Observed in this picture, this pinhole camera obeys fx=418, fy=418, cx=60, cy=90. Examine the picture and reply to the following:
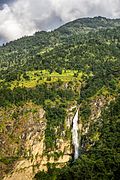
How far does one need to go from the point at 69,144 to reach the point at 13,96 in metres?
26.0

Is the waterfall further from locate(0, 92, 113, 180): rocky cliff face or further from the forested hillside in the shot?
the forested hillside

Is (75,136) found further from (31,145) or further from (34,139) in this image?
(31,145)

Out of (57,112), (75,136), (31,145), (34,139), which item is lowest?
(31,145)

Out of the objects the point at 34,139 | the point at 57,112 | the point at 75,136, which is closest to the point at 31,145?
the point at 34,139

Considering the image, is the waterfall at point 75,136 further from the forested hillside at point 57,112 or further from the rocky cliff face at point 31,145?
the rocky cliff face at point 31,145

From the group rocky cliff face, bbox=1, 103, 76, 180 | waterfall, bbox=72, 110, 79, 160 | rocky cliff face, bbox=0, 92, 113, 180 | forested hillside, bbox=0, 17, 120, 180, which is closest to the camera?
forested hillside, bbox=0, 17, 120, 180

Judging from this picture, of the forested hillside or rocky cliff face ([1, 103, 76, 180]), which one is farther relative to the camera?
rocky cliff face ([1, 103, 76, 180])

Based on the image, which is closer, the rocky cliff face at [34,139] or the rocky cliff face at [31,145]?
the rocky cliff face at [31,145]

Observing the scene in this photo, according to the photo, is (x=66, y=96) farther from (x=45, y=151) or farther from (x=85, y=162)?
(x=85, y=162)

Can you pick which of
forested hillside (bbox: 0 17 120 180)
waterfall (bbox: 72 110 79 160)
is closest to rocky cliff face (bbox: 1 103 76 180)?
forested hillside (bbox: 0 17 120 180)

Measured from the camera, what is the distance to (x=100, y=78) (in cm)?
15650

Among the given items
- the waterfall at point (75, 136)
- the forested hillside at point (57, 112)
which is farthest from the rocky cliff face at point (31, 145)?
the waterfall at point (75, 136)

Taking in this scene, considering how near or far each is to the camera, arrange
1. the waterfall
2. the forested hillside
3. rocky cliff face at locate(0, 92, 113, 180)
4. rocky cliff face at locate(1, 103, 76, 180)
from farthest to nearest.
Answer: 1. the waterfall
2. rocky cliff face at locate(0, 92, 113, 180)
3. rocky cliff face at locate(1, 103, 76, 180)
4. the forested hillside

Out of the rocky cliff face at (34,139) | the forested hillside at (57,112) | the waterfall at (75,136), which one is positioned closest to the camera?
the forested hillside at (57,112)
